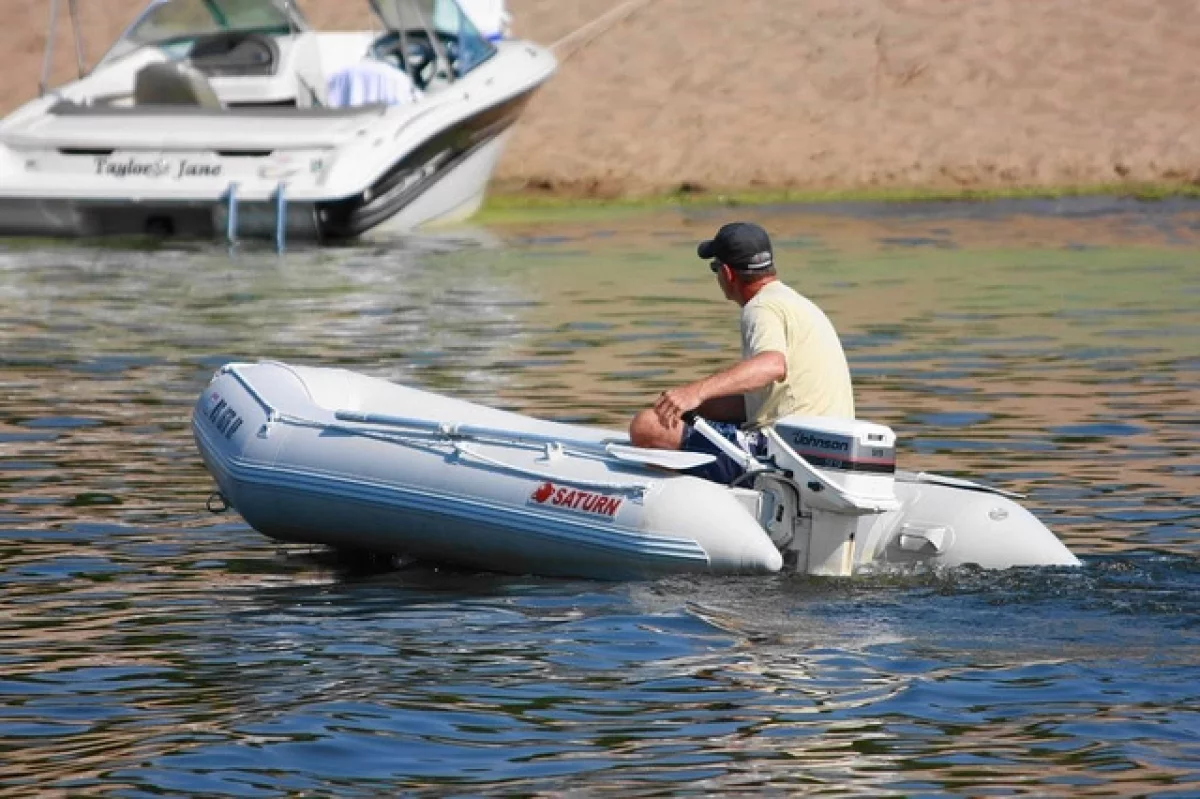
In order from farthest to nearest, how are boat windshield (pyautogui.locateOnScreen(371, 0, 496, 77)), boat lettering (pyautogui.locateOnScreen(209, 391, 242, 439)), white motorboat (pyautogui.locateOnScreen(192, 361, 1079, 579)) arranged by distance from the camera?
boat windshield (pyautogui.locateOnScreen(371, 0, 496, 77)) → boat lettering (pyautogui.locateOnScreen(209, 391, 242, 439)) → white motorboat (pyautogui.locateOnScreen(192, 361, 1079, 579))

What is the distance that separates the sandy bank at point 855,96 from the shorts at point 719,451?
630 inches

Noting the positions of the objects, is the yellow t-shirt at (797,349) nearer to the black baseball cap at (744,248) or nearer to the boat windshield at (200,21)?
the black baseball cap at (744,248)

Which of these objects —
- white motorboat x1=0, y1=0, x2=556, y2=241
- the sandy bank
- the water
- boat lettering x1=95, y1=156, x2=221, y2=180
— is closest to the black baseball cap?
the water

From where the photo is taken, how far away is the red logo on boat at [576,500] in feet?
26.7

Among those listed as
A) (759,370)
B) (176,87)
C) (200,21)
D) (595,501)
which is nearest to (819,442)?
(759,370)

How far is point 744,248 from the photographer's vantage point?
832 cm

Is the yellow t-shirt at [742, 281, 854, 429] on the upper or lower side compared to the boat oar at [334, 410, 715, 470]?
upper

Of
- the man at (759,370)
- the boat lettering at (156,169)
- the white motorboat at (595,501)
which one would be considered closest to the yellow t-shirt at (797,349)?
the man at (759,370)

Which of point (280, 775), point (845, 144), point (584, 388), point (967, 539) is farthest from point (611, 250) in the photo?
point (280, 775)

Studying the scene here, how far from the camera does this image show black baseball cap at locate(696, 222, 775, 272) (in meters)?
8.32

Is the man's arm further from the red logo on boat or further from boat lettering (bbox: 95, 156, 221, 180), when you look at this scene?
boat lettering (bbox: 95, 156, 221, 180)

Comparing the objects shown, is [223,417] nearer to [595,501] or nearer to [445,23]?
[595,501]

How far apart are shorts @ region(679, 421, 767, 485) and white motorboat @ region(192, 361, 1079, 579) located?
7 centimetres

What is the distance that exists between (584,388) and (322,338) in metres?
2.58
